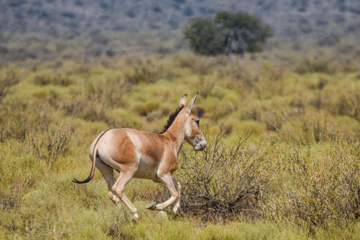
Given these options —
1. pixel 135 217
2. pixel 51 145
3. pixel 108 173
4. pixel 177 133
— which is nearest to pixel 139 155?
pixel 108 173

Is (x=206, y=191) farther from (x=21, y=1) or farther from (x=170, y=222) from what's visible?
(x=21, y=1)

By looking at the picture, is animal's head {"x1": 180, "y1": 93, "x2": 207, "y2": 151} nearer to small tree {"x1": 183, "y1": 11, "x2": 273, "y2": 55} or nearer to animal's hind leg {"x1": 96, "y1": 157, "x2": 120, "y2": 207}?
animal's hind leg {"x1": 96, "y1": 157, "x2": 120, "y2": 207}

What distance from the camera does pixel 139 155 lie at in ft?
18.2

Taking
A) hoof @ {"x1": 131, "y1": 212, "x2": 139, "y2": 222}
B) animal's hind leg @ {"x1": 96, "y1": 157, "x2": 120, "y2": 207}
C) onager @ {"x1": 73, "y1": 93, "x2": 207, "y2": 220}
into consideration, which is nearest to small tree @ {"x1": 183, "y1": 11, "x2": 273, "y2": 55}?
onager @ {"x1": 73, "y1": 93, "x2": 207, "y2": 220}

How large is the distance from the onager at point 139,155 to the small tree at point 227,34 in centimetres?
Result: 3002

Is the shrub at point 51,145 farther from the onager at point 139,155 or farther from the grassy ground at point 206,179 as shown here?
the onager at point 139,155

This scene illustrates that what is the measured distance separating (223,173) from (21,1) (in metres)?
Result: 110

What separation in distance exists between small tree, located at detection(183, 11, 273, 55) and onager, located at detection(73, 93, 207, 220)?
30.0 metres

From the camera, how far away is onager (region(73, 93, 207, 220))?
5.38 metres

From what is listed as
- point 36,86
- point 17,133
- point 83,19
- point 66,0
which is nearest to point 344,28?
point 83,19

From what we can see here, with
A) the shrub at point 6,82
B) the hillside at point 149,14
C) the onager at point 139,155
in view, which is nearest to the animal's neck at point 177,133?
the onager at point 139,155

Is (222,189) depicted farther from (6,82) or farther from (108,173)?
(6,82)

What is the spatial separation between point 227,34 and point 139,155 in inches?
1281

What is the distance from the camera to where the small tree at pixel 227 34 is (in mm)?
36062
